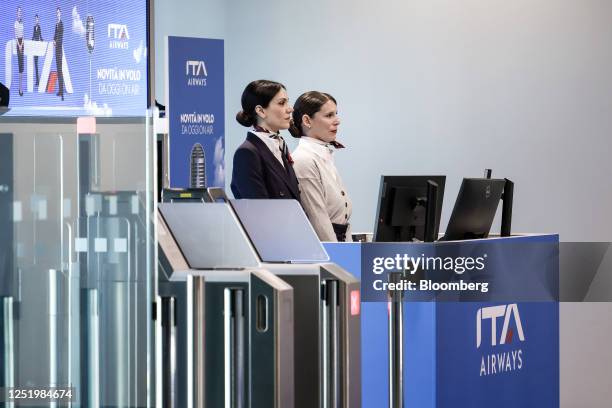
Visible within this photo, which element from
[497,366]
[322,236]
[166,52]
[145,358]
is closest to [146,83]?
[166,52]

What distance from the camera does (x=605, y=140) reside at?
791cm

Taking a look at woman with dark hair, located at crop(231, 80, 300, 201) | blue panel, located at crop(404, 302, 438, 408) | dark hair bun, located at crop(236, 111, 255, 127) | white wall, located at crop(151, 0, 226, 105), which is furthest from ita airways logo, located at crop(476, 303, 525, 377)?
white wall, located at crop(151, 0, 226, 105)

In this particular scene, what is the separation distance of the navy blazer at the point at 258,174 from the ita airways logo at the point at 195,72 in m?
0.72

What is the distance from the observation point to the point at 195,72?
6078 millimetres

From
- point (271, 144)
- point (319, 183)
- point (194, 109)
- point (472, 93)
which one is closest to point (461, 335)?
point (319, 183)

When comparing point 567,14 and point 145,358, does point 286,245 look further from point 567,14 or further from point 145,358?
point 567,14

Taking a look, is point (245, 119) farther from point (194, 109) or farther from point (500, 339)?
point (500, 339)

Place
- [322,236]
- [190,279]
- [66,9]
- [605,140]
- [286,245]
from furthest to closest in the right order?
1. [605,140]
2. [66,9]
3. [322,236]
4. [286,245]
5. [190,279]

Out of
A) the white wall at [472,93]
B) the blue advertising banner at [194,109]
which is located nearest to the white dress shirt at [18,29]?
the blue advertising banner at [194,109]

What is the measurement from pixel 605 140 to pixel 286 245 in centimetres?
519

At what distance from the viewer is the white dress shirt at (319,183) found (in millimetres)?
5703

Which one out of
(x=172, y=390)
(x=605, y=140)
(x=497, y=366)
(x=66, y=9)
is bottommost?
(x=497, y=366)

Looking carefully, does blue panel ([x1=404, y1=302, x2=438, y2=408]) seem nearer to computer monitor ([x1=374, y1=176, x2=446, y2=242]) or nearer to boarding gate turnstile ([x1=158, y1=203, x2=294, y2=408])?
computer monitor ([x1=374, y1=176, x2=446, y2=242])

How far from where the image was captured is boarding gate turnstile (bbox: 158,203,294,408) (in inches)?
106
